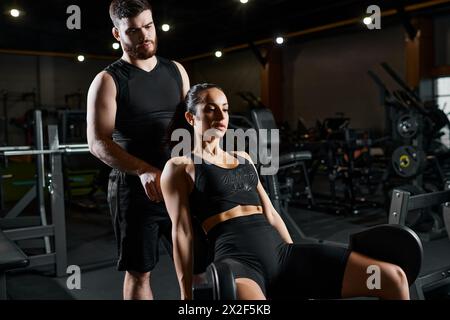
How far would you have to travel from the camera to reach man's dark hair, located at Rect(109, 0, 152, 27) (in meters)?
1.33

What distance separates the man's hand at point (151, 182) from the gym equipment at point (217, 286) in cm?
33

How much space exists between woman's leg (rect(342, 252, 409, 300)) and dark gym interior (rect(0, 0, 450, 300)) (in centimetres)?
11

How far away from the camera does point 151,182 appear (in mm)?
1358

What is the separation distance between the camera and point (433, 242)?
12.1 feet

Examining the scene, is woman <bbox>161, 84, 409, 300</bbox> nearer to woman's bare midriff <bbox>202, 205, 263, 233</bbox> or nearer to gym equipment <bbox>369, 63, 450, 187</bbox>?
woman's bare midriff <bbox>202, 205, 263, 233</bbox>

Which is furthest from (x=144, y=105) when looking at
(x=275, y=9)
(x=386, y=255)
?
(x=275, y=9)

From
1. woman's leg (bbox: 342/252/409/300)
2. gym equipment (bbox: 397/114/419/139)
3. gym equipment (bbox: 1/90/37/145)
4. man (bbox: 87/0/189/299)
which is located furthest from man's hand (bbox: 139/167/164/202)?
gym equipment (bbox: 1/90/37/145)

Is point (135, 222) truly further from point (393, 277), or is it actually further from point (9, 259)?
point (393, 277)

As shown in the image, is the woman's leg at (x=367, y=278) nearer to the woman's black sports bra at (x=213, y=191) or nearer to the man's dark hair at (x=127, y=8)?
the woman's black sports bra at (x=213, y=191)

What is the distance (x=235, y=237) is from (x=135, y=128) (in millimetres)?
467

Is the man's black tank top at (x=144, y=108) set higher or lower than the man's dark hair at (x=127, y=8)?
lower

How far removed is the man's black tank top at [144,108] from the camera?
1.42 meters

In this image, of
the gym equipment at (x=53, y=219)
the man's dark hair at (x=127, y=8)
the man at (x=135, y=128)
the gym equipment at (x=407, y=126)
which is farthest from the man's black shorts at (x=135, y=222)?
the gym equipment at (x=407, y=126)
